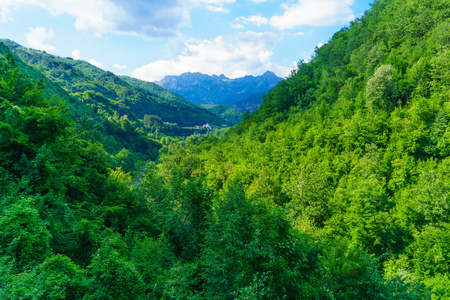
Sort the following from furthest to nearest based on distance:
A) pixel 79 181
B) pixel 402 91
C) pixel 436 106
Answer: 1. pixel 402 91
2. pixel 436 106
3. pixel 79 181

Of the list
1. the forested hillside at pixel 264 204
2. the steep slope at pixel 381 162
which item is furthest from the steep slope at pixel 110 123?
the forested hillside at pixel 264 204

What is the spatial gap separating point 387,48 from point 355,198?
61672mm

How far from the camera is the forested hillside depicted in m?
9.05

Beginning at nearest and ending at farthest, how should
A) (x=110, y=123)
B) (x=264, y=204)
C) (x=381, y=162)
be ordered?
(x=264, y=204) < (x=381, y=162) < (x=110, y=123)

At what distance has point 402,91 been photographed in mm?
49656

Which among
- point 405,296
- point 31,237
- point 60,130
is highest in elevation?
point 60,130

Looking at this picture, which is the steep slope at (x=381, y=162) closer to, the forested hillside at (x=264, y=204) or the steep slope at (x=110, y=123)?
the forested hillside at (x=264, y=204)

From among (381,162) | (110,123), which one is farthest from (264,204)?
(110,123)

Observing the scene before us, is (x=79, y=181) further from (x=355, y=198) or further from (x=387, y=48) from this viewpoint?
(x=387, y=48)

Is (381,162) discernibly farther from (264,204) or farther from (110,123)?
(110,123)

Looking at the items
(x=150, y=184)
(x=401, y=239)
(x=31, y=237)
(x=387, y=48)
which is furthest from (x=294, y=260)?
(x=387, y=48)

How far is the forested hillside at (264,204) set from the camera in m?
9.05

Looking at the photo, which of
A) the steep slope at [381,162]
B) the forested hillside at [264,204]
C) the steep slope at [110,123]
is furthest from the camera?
the steep slope at [110,123]

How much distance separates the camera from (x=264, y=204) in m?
12.6
